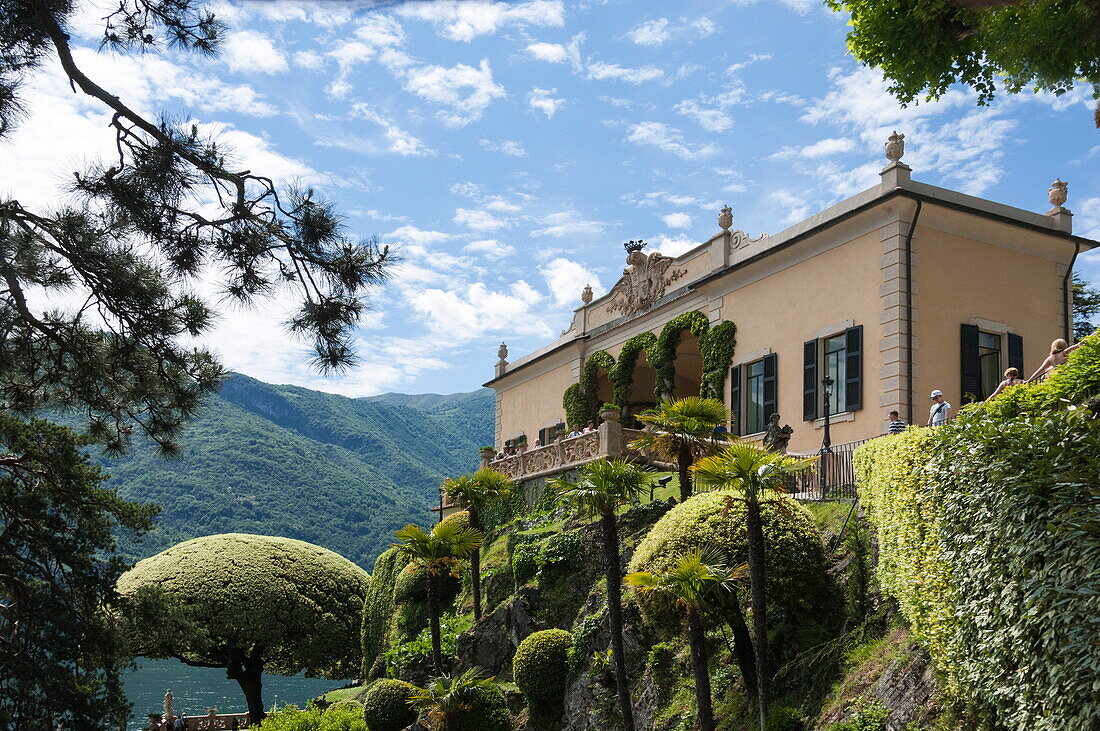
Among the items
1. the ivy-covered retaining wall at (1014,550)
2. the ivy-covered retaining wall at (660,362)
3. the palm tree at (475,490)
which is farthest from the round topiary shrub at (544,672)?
the ivy-covered retaining wall at (1014,550)

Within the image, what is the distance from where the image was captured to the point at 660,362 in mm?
31391

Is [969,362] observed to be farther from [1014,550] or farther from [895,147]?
[1014,550]

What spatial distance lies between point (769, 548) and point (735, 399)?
1170 cm

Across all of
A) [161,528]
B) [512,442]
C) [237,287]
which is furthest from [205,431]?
[237,287]

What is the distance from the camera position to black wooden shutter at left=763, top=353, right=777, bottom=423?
26.2 meters

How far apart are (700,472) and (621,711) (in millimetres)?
5026

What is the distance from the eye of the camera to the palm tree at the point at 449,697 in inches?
813

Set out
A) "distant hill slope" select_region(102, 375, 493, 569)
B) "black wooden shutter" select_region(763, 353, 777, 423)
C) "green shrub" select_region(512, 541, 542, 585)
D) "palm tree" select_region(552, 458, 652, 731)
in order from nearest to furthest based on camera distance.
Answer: "palm tree" select_region(552, 458, 652, 731) < "green shrub" select_region(512, 541, 542, 585) < "black wooden shutter" select_region(763, 353, 777, 423) < "distant hill slope" select_region(102, 375, 493, 569)

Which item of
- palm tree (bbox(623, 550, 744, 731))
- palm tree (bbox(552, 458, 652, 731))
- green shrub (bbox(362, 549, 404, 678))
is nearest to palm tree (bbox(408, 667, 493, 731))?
palm tree (bbox(552, 458, 652, 731))

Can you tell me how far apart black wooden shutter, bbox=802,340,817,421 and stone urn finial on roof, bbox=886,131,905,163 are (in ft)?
15.5

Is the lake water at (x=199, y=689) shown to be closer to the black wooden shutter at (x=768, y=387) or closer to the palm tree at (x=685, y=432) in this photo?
the black wooden shutter at (x=768, y=387)

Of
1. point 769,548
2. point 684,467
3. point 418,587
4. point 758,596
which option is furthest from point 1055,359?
point 418,587

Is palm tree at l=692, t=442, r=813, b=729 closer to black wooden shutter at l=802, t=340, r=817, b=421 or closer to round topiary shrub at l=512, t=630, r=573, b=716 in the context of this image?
round topiary shrub at l=512, t=630, r=573, b=716

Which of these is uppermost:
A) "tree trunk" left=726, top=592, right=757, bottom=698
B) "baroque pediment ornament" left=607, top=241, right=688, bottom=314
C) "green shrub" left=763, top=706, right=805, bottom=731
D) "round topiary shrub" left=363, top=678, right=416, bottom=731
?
"baroque pediment ornament" left=607, top=241, right=688, bottom=314
